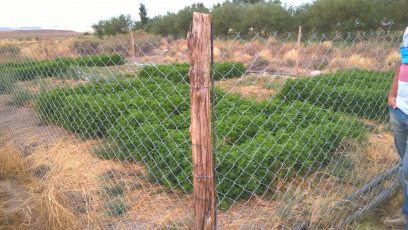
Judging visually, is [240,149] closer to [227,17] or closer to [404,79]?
[404,79]

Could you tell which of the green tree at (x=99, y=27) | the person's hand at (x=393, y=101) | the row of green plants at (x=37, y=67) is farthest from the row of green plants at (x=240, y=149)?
the green tree at (x=99, y=27)

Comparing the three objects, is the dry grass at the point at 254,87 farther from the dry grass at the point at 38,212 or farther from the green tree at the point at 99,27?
the green tree at the point at 99,27

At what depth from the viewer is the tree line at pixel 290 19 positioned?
714 inches

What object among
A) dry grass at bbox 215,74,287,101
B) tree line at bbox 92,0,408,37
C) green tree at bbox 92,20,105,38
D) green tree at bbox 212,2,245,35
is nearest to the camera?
dry grass at bbox 215,74,287,101

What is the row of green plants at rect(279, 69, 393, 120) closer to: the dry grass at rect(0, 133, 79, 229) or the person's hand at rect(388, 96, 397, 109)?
the person's hand at rect(388, 96, 397, 109)

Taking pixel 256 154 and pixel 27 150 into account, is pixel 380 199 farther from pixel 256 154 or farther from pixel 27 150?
pixel 27 150

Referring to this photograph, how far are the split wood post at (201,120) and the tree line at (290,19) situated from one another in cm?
953

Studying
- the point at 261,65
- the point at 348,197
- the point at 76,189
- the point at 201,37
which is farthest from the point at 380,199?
the point at 261,65

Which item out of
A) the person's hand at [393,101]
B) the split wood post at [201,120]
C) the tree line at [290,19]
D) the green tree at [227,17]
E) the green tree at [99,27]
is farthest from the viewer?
the green tree at [99,27]

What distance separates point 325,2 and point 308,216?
21.0 m

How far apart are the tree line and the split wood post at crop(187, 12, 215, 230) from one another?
9535 mm

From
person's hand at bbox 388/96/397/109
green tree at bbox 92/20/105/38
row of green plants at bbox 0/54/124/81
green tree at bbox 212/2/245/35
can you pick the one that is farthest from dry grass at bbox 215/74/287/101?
green tree at bbox 92/20/105/38

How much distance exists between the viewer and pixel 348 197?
295cm

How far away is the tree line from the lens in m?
18.1
